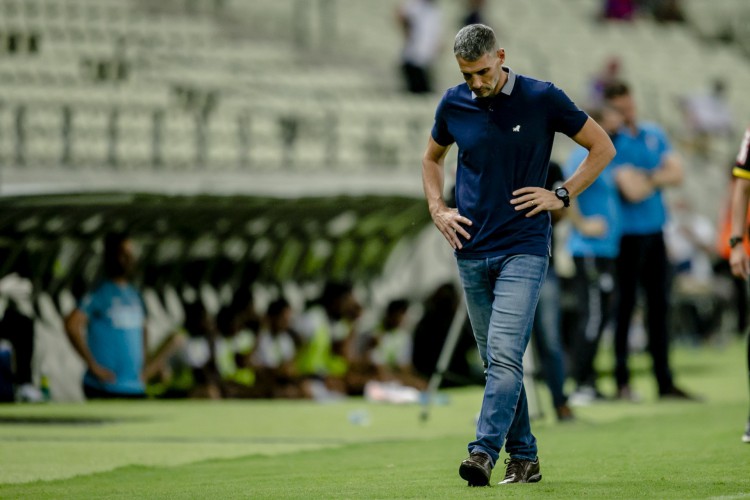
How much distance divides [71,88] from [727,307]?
32.6 feet

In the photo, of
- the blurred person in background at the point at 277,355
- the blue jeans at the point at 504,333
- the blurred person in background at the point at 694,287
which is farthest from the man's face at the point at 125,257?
the blurred person in background at the point at 694,287

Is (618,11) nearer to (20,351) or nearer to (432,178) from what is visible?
(20,351)

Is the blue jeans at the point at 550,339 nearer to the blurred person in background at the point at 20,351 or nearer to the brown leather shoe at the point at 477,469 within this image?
the brown leather shoe at the point at 477,469

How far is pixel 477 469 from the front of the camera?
7.49 m

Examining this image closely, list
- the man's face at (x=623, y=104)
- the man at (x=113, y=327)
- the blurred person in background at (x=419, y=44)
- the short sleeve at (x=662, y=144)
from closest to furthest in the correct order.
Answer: the man's face at (x=623, y=104) < the man at (x=113, y=327) < the short sleeve at (x=662, y=144) < the blurred person in background at (x=419, y=44)

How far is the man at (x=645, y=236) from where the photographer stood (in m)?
13.9

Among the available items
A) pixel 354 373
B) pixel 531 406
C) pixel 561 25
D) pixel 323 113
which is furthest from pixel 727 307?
pixel 561 25

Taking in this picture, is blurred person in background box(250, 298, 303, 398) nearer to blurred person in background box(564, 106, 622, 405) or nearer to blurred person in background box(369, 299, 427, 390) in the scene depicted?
blurred person in background box(369, 299, 427, 390)

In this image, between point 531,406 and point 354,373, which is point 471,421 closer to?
point 531,406

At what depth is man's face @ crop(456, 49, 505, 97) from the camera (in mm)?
7535

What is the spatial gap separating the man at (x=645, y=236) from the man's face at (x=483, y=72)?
6.34 m

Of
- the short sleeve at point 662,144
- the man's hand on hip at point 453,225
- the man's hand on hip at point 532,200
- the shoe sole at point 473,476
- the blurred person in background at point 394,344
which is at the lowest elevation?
the blurred person in background at point 394,344

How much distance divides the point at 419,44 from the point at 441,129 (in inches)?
765

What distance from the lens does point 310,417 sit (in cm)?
1343
